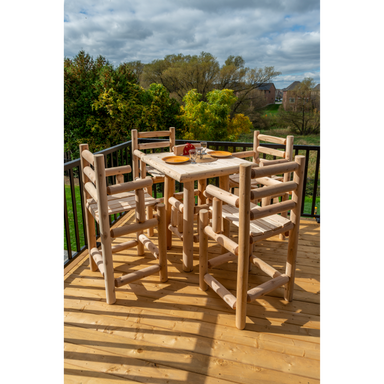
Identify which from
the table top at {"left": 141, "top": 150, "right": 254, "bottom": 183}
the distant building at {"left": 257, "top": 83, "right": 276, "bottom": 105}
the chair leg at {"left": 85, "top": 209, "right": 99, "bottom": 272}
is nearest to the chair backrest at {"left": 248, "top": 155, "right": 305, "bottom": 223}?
the table top at {"left": 141, "top": 150, "right": 254, "bottom": 183}

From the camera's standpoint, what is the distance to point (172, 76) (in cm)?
1989

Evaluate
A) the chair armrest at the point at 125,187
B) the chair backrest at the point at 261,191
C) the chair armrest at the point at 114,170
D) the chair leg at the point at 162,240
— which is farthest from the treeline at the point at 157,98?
the chair backrest at the point at 261,191

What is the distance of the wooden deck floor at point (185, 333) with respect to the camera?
1.65m

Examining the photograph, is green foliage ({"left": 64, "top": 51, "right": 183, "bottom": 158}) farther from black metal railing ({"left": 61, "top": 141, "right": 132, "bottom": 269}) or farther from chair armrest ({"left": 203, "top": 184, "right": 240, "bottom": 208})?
chair armrest ({"left": 203, "top": 184, "right": 240, "bottom": 208})

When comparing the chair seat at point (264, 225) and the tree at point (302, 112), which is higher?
the tree at point (302, 112)

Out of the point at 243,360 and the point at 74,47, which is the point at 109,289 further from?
the point at 74,47

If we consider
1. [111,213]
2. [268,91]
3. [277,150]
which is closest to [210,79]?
[268,91]

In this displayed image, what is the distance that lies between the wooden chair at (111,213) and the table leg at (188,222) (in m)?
0.25

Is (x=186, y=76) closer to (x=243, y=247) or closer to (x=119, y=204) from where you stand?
(x=119, y=204)

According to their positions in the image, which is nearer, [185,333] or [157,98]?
[185,333]

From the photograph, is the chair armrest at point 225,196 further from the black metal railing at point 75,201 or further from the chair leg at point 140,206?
the black metal railing at point 75,201

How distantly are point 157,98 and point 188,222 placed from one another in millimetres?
14119

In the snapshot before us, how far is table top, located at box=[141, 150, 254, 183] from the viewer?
236cm

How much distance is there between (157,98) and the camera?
15.5m
